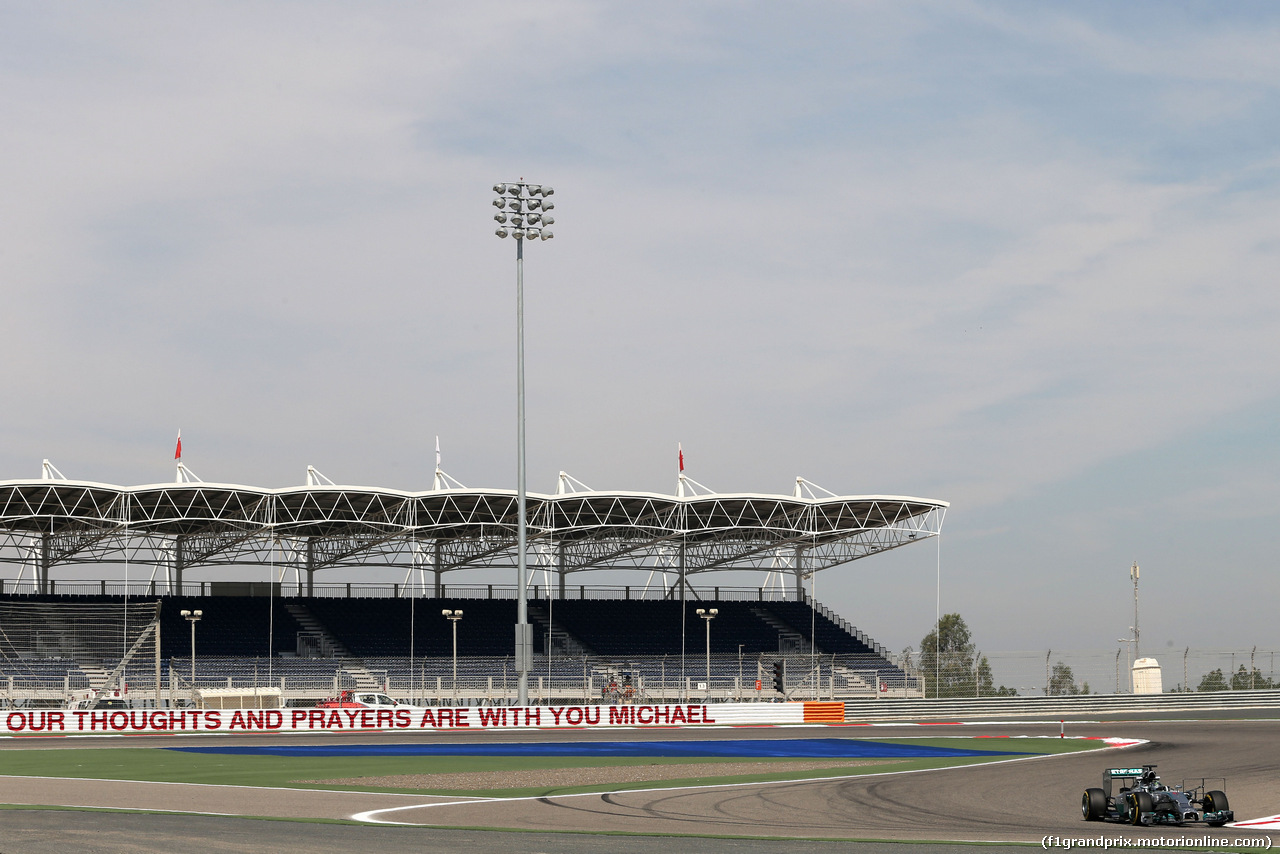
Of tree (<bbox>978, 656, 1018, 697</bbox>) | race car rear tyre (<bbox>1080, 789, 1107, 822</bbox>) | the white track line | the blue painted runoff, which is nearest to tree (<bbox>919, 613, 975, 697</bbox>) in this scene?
tree (<bbox>978, 656, 1018, 697</bbox>)

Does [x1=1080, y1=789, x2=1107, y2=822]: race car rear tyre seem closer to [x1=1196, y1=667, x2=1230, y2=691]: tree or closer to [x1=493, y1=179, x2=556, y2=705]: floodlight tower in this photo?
[x1=493, y1=179, x2=556, y2=705]: floodlight tower

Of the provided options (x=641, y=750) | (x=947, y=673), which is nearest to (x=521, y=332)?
(x=641, y=750)

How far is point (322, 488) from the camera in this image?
5400 cm

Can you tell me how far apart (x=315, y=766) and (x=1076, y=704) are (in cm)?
3776

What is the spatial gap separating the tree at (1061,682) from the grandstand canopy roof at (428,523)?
9.71 metres

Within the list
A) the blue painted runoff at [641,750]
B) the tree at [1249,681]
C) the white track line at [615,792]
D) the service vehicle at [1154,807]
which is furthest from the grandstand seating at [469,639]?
the service vehicle at [1154,807]

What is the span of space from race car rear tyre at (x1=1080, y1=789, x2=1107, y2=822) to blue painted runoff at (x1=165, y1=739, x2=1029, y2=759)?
12.0 metres

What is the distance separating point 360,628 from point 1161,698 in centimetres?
3549

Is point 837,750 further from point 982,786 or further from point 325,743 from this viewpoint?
point 325,743

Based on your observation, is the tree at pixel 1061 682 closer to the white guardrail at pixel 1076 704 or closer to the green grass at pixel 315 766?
the white guardrail at pixel 1076 704

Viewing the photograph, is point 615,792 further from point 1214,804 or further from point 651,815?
point 1214,804

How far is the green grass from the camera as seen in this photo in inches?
842

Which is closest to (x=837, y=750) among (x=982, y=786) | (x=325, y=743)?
(x=982, y=786)

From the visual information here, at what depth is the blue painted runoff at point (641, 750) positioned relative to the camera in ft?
92.0
